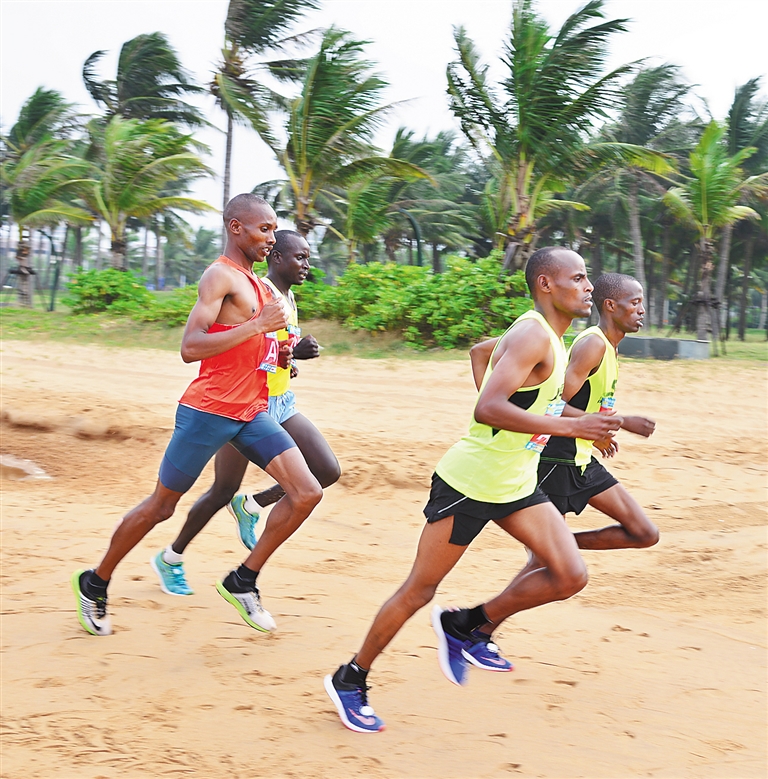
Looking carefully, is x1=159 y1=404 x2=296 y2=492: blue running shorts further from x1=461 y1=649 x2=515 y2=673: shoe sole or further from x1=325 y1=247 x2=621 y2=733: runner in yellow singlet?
x1=461 y1=649 x2=515 y2=673: shoe sole

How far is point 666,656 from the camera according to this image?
390 centimetres

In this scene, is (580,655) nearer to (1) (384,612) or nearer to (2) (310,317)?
(1) (384,612)

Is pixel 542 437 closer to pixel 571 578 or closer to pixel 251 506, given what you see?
pixel 571 578

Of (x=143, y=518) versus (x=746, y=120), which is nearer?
(x=143, y=518)

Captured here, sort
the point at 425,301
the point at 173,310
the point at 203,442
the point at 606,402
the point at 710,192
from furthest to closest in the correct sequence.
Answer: the point at 710,192 < the point at 173,310 < the point at 425,301 < the point at 606,402 < the point at 203,442

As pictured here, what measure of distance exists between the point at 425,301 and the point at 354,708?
13046mm

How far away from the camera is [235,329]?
3.67 m

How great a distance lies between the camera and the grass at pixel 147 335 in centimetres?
1539

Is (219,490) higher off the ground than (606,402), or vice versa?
(606,402)

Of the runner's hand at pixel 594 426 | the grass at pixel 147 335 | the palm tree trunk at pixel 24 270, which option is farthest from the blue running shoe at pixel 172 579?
the palm tree trunk at pixel 24 270

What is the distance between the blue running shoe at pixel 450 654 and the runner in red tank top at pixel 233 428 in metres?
0.81

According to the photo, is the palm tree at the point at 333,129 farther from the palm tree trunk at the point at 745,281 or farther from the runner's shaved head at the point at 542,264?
the palm tree trunk at the point at 745,281

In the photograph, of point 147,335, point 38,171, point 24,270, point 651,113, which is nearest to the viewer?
point 147,335

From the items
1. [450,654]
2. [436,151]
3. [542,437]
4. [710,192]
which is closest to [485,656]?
[450,654]
